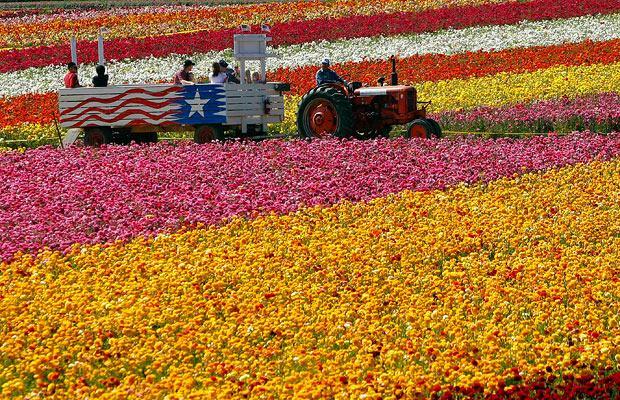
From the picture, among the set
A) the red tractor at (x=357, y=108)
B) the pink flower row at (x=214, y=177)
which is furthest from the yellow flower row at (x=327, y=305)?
the red tractor at (x=357, y=108)

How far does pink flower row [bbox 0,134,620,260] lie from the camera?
1321 cm

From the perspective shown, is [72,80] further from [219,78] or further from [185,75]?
[219,78]

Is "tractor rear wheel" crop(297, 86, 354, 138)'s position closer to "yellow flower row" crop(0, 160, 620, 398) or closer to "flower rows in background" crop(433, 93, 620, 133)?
"flower rows in background" crop(433, 93, 620, 133)

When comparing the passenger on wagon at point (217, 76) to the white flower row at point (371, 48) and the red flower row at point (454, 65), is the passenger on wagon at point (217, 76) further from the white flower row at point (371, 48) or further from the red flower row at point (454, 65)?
the white flower row at point (371, 48)

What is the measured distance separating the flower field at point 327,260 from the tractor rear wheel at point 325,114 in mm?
668

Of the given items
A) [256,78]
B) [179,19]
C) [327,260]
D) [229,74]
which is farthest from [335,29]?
[327,260]

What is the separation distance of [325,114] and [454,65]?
32.1 feet

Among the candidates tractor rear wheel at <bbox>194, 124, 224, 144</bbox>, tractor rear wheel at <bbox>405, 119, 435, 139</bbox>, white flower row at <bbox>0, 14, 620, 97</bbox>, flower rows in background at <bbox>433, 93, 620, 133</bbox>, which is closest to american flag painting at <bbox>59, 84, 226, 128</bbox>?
tractor rear wheel at <bbox>194, 124, 224, 144</bbox>

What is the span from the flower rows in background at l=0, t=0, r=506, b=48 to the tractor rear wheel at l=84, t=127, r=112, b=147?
15.6 m

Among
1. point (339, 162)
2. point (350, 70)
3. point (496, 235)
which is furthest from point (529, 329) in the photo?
point (350, 70)

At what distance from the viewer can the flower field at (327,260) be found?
798 centimetres

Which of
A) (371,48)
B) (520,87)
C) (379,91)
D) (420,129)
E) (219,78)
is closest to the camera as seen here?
(420,129)

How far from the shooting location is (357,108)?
62.0ft

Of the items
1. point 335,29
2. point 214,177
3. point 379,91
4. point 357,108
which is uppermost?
point 335,29
